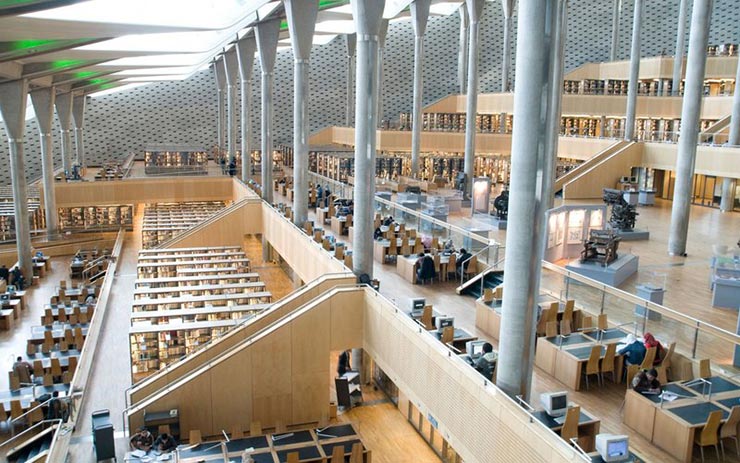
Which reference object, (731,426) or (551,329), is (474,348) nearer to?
(551,329)

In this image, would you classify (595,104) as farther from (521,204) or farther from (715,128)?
(521,204)

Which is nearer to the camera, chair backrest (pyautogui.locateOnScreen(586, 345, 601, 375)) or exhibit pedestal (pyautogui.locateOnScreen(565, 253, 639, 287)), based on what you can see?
chair backrest (pyautogui.locateOnScreen(586, 345, 601, 375))

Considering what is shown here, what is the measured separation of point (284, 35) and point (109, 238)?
14.9 metres

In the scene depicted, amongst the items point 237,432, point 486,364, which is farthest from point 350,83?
point 486,364

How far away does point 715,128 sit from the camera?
28.2m

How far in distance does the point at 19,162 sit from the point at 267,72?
11.7m

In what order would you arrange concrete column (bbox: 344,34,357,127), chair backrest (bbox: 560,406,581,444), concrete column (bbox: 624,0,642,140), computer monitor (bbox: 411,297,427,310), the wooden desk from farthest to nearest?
concrete column (bbox: 344,34,357,127) < concrete column (bbox: 624,0,642,140) < computer monitor (bbox: 411,297,427,310) < the wooden desk < chair backrest (bbox: 560,406,581,444)

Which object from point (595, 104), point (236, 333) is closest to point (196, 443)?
point (236, 333)

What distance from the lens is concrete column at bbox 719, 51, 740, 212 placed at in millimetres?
24375

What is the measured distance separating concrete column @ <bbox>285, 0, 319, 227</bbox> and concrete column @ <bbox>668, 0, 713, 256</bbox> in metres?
11.3

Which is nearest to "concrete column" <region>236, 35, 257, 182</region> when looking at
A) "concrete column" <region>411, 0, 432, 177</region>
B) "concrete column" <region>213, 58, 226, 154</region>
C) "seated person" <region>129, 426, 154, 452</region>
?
"concrete column" <region>411, 0, 432, 177</region>

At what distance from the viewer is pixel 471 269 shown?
16.2 m

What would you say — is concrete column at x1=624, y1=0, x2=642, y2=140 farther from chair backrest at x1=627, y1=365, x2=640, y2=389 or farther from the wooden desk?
the wooden desk

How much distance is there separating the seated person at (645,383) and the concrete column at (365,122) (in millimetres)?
8079
